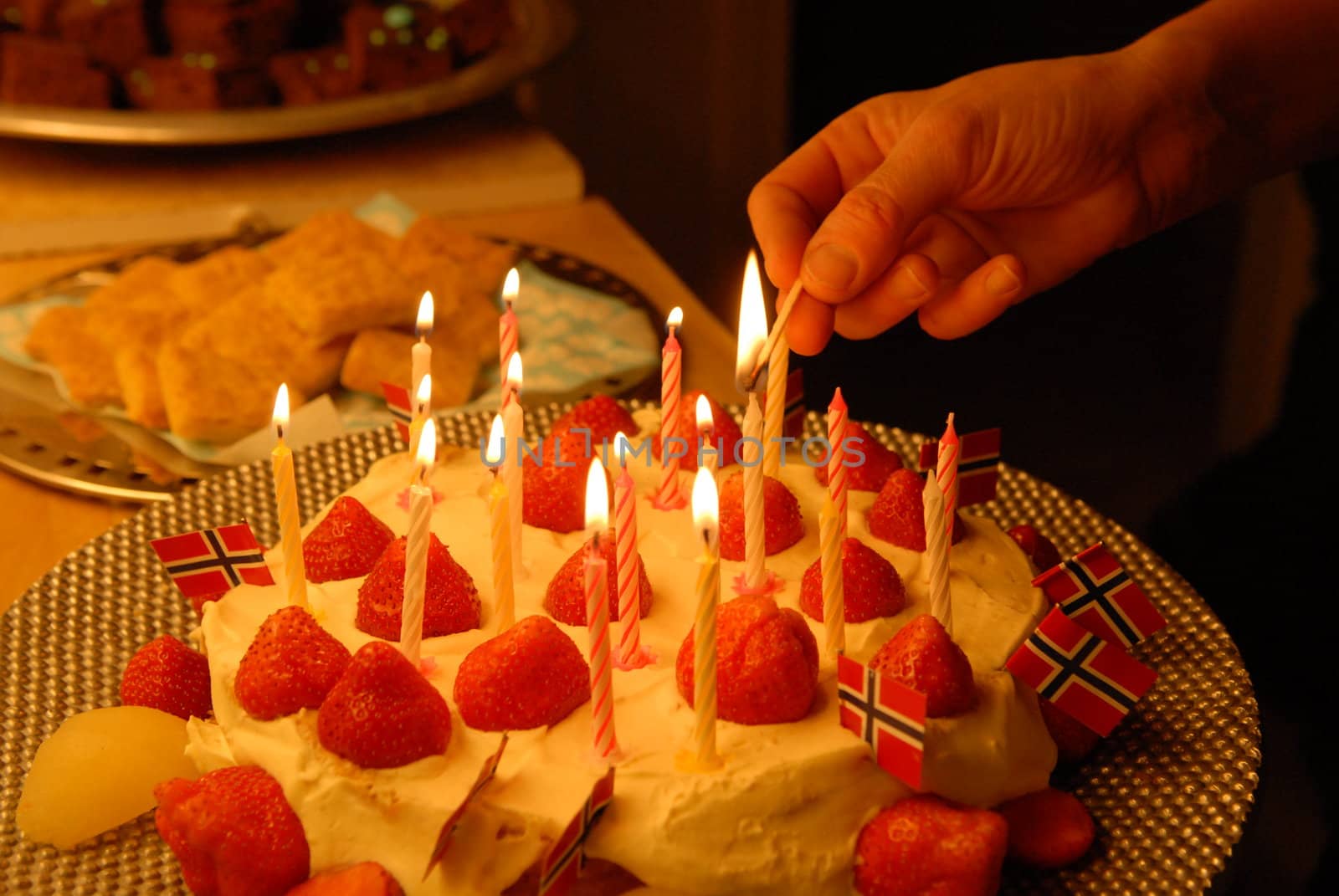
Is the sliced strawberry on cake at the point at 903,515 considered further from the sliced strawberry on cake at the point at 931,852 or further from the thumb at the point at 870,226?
the sliced strawberry on cake at the point at 931,852

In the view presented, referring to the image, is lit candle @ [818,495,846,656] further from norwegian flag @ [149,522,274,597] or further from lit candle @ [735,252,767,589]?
norwegian flag @ [149,522,274,597]

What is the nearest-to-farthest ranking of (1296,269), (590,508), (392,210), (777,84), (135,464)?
(590,508) → (135,464) → (392,210) → (1296,269) → (777,84)

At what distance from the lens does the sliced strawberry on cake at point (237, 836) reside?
1.32m

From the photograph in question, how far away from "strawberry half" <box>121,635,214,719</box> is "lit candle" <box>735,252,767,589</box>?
63 centimetres

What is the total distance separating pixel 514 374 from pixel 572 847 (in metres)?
0.59

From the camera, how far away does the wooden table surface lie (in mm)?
2018

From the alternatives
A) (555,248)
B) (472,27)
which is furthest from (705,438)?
(472,27)

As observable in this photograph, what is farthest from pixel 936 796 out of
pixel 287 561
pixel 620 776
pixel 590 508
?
pixel 287 561

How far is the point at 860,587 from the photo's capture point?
5.06 ft

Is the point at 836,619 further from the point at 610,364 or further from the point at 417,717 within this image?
the point at 610,364

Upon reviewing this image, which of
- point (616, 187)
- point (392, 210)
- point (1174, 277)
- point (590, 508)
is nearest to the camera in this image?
point (590, 508)

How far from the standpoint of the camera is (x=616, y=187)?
530 cm

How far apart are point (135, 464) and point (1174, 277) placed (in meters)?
2.75

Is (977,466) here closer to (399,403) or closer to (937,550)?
(937,550)
